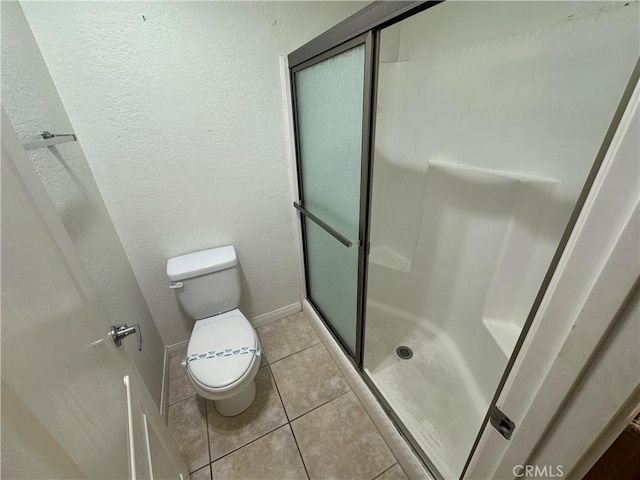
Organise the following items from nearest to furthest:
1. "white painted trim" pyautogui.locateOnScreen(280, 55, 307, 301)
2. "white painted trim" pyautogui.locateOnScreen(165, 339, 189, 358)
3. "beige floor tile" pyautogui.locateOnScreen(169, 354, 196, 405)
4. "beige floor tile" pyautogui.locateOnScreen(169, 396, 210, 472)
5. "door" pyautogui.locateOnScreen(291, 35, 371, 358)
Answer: "door" pyautogui.locateOnScreen(291, 35, 371, 358) < "beige floor tile" pyautogui.locateOnScreen(169, 396, 210, 472) < "white painted trim" pyautogui.locateOnScreen(280, 55, 307, 301) < "beige floor tile" pyautogui.locateOnScreen(169, 354, 196, 405) < "white painted trim" pyautogui.locateOnScreen(165, 339, 189, 358)

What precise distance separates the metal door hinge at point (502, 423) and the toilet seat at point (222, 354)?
1002 millimetres

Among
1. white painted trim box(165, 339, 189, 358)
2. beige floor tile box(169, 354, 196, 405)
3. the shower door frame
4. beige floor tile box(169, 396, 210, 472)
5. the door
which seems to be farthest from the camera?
white painted trim box(165, 339, 189, 358)

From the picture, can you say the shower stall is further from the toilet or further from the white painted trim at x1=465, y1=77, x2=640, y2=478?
the toilet

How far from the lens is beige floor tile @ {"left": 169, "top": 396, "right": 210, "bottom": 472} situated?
1.29 metres

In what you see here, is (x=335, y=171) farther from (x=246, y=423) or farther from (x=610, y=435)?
(x=246, y=423)

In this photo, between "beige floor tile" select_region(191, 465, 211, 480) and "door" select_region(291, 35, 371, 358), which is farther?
"beige floor tile" select_region(191, 465, 211, 480)

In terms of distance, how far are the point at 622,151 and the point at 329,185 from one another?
1121 millimetres

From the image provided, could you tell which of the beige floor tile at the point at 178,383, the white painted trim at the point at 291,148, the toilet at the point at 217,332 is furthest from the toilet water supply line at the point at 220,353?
the white painted trim at the point at 291,148

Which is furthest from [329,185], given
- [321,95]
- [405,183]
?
[405,183]

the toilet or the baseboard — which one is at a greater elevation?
the toilet

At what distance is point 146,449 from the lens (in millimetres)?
765

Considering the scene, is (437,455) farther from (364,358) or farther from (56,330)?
(56,330)

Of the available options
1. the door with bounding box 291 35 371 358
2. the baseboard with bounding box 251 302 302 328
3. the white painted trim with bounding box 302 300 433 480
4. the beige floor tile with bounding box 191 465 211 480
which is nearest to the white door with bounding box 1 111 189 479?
the beige floor tile with bounding box 191 465 211 480

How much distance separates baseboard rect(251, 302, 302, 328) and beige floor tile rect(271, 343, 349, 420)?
14.4 inches
